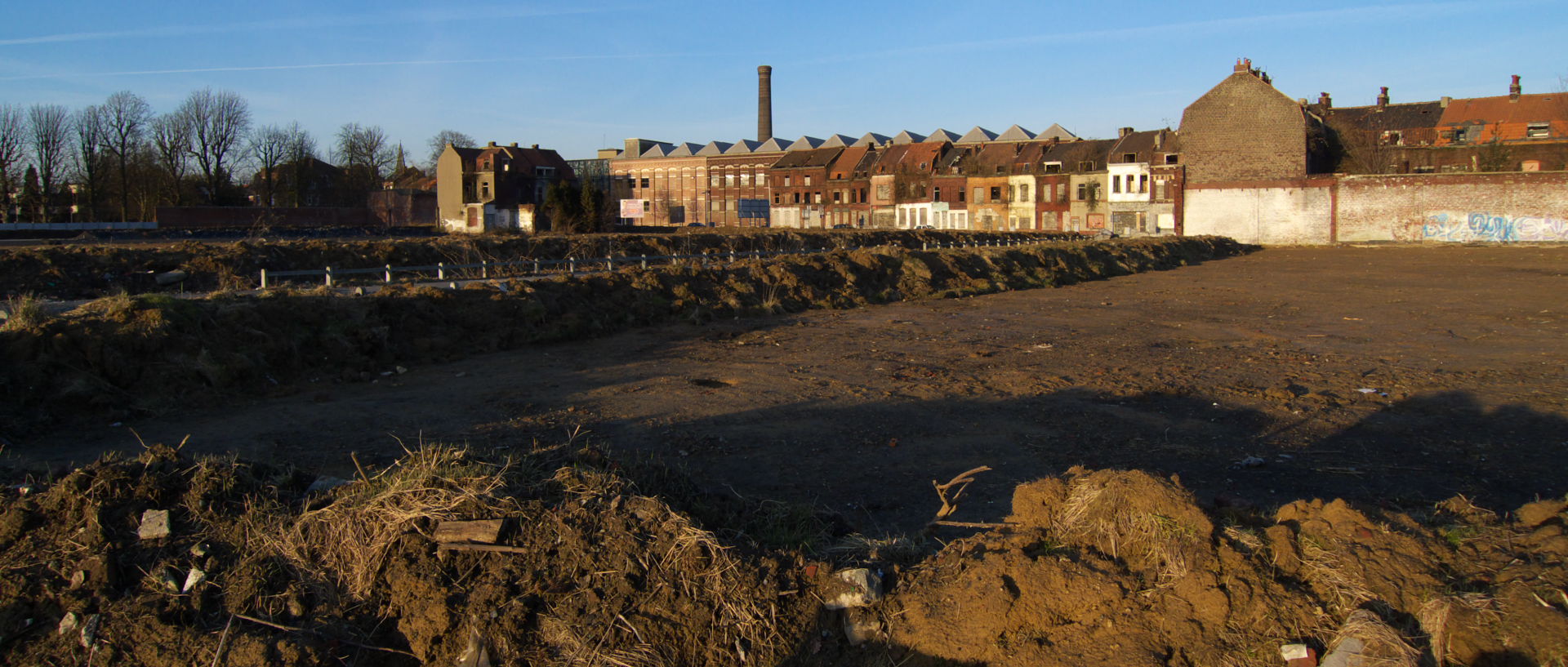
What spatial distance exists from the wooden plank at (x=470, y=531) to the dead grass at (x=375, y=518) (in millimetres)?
95

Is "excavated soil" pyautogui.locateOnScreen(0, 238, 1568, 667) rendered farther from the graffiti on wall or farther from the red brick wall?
the red brick wall

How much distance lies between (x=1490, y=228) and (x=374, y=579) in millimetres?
62192

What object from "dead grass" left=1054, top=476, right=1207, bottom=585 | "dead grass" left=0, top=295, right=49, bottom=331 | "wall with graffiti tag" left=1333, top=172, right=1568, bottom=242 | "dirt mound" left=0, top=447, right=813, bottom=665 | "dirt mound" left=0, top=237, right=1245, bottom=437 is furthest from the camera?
"wall with graffiti tag" left=1333, top=172, right=1568, bottom=242

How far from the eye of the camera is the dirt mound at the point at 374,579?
4.43 m

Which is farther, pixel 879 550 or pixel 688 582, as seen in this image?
pixel 879 550

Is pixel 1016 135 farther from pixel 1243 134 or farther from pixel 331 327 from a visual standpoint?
pixel 331 327

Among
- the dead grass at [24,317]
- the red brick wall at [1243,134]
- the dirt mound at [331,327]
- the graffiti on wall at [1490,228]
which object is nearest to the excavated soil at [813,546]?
the dirt mound at [331,327]

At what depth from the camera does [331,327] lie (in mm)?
14750

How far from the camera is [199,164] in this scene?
72.1 metres

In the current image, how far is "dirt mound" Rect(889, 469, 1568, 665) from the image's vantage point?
4.02 meters

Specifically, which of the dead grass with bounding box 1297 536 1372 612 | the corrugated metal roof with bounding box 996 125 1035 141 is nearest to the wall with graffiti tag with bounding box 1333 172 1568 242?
the corrugated metal roof with bounding box 996 125 1035 141

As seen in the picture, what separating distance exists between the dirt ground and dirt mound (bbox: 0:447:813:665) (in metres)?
1.89

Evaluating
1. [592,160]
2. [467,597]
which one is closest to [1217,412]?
[467,597]

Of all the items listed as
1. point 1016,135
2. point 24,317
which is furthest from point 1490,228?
Result: point 24,317
